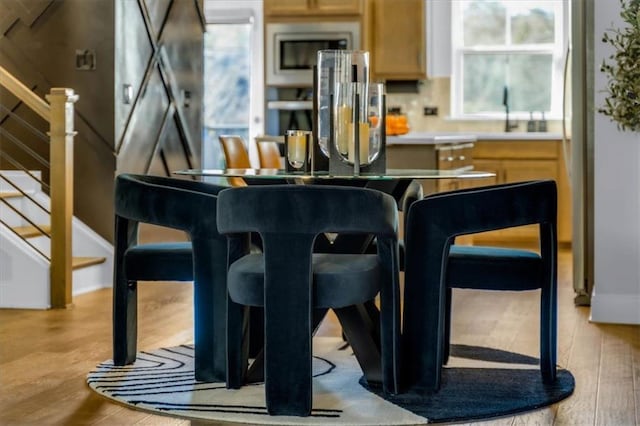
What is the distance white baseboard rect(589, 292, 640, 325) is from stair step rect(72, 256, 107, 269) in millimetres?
2723

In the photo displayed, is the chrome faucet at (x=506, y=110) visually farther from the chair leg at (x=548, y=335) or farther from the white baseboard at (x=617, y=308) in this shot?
the chair leg at (x=548, y=335)

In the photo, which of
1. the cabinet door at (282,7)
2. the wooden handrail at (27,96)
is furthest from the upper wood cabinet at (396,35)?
the wooden handrail at (27,96)

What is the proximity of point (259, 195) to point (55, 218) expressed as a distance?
8.39ft

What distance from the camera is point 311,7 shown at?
8.53 m

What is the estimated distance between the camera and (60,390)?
338cm

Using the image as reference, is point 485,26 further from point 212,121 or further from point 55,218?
point 55,218

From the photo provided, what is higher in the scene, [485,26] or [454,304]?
[485,26]

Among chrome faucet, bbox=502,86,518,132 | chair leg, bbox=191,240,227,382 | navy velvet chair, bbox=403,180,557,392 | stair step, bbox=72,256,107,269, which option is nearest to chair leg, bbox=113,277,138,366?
chair leg, bbox=191,240,227,382

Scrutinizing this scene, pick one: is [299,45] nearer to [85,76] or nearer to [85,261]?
[85,76]

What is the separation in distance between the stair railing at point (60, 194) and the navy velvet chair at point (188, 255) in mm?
1640

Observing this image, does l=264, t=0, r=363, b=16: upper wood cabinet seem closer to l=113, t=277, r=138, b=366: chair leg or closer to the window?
the window

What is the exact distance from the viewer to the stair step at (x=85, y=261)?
18.8ft

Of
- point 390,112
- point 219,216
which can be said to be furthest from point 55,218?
point 390,112

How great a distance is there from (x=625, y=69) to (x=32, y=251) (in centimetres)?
294
